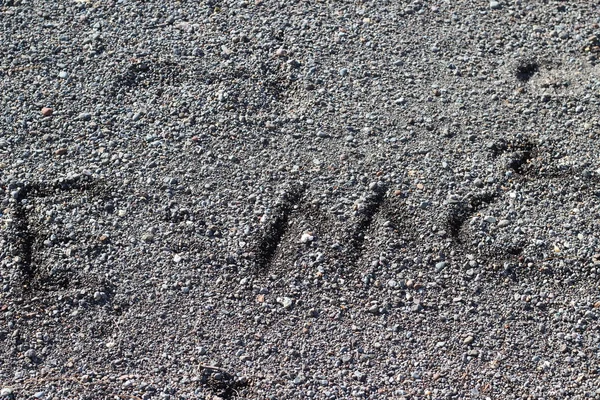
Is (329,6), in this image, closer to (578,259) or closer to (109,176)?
(109,176)

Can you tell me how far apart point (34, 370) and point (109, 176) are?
3.08 ft

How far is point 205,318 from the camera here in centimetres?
337

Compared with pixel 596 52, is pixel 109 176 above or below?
above

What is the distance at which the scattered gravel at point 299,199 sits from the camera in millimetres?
A: 3262

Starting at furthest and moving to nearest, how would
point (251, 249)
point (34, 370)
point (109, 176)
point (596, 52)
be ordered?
point (596, 52) < point (109, 176) < point (251, 249) < point (34, 370)

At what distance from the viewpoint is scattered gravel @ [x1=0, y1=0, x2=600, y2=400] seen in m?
3.26

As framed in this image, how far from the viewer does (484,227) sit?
3.56m

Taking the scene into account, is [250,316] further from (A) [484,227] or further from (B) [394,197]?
(A) [484,227]

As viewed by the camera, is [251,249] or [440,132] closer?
[251,249]

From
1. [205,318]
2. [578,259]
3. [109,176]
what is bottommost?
[578,259]

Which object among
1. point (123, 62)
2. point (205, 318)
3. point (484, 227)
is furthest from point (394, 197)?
point (123, 62)

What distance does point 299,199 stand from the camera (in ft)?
12.1

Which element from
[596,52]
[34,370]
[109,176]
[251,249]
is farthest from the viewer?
[596,52]

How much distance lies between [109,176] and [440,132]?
1504 millimetres
